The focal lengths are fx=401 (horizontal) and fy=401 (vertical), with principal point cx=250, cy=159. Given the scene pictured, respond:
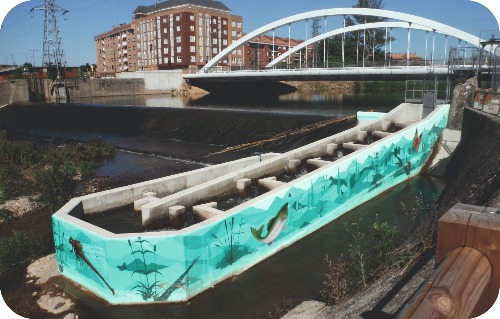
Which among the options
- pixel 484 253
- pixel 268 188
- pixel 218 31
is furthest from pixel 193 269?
pixel 218 31

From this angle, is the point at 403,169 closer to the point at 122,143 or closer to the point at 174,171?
the point at 174,171

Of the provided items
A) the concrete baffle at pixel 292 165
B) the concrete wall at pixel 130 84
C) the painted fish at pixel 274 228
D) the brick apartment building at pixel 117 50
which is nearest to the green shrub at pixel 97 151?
the concrete baffle at pixel 292 165

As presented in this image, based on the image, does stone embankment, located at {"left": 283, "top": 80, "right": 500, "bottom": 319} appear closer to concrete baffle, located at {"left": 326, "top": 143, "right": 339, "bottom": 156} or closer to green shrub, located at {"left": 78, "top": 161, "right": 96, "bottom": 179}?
concrete baffle, located at {"left": 326, "top": 143, "right": 339, "bottom": 156}

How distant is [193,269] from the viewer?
21.8 ft

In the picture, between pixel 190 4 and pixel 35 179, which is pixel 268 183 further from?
pixel 190 4

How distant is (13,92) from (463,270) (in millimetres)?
46883

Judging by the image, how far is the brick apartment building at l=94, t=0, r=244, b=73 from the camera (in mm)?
79312

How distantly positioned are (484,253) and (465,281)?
5.8 inches

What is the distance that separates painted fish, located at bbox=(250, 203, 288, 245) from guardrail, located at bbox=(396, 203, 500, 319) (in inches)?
255

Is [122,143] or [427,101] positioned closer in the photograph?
[427,101]

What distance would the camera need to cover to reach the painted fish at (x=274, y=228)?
26.0ft

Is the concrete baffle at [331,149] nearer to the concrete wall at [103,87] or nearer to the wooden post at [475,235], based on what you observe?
the wooden post at [475,235]

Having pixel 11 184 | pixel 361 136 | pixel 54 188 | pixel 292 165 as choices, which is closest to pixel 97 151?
pixel 11 184

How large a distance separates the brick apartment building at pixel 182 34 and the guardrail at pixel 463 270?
76796 millimetres
